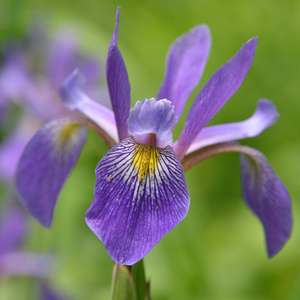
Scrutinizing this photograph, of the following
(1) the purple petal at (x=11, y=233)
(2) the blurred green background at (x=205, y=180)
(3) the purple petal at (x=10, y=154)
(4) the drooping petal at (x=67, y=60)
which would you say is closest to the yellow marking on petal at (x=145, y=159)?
(2) the blurred green background at (x=205, y=180)

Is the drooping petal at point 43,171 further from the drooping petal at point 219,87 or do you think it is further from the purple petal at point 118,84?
the drooping petal at point 219,87

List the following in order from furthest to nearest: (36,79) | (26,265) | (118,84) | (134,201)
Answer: (36,79)
(26,265)
(118,84)
(134,201)

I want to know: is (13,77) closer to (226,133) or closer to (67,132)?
(67,132)

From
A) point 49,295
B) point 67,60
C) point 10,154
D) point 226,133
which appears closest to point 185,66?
point 226,133

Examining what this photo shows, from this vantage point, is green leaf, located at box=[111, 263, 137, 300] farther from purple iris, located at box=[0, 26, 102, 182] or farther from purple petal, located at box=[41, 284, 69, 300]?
purple iris, located at box=[0, 26, 102, 182]

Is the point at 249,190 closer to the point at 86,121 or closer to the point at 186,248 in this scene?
the point at 86,121

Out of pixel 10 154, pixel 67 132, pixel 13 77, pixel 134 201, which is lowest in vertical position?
pixel 134 201
